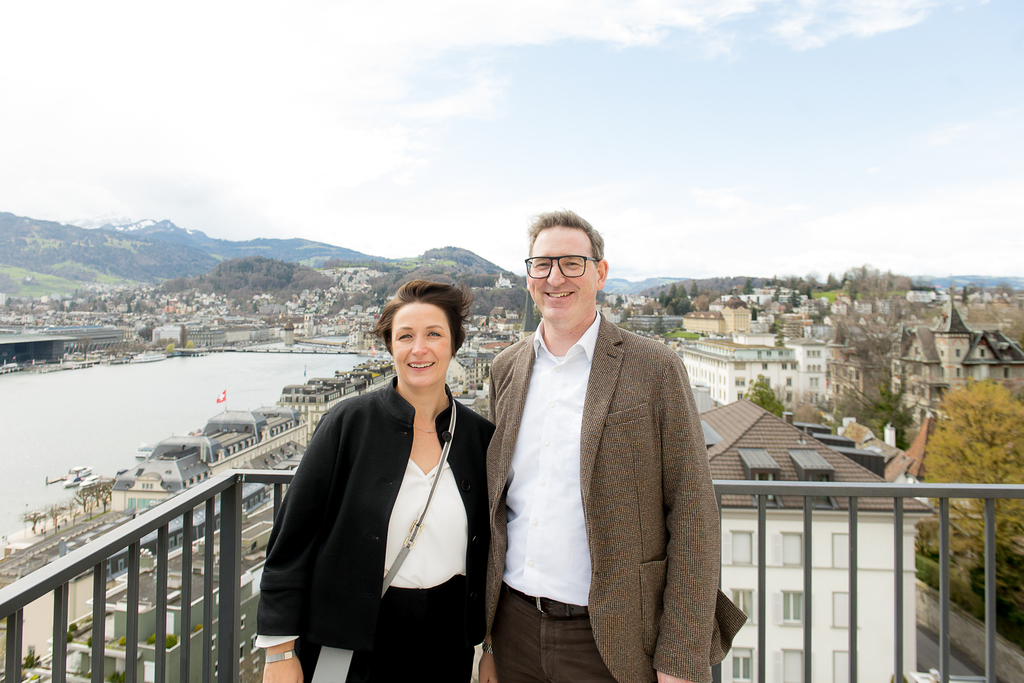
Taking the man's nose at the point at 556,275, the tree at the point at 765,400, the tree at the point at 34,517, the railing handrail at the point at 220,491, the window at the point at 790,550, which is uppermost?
the man's nose at the point at 556,275

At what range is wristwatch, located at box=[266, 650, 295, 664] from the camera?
48.9 inches

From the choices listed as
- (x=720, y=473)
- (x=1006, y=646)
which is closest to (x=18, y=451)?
(x=720, y=473)

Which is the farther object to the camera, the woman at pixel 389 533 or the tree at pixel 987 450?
the tree at pixel 987 450

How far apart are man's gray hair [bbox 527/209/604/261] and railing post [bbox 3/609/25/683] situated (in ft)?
4.42

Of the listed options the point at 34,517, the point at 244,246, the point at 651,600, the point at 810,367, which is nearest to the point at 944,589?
the point at 651,600

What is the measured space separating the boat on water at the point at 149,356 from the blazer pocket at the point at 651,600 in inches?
1674

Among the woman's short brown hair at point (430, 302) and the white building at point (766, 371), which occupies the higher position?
the woman's short brown hair at point (430, 302)

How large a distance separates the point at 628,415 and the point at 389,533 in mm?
683

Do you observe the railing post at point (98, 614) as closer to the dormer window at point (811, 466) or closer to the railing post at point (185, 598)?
the railing post at point (185, 598)

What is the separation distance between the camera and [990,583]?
1686mm

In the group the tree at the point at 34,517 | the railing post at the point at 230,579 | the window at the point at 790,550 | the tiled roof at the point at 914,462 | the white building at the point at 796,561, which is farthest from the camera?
the tiled roof at the point at 914,462

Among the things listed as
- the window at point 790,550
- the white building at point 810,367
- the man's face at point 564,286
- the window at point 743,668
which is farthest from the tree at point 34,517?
the white building at point 810,367

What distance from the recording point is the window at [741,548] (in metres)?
10.9

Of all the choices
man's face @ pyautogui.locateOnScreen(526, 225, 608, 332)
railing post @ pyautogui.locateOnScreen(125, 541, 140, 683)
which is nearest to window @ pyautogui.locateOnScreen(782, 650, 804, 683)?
man's face @ pyautogui.locateOnScreen(526, 225, 608, 332)
